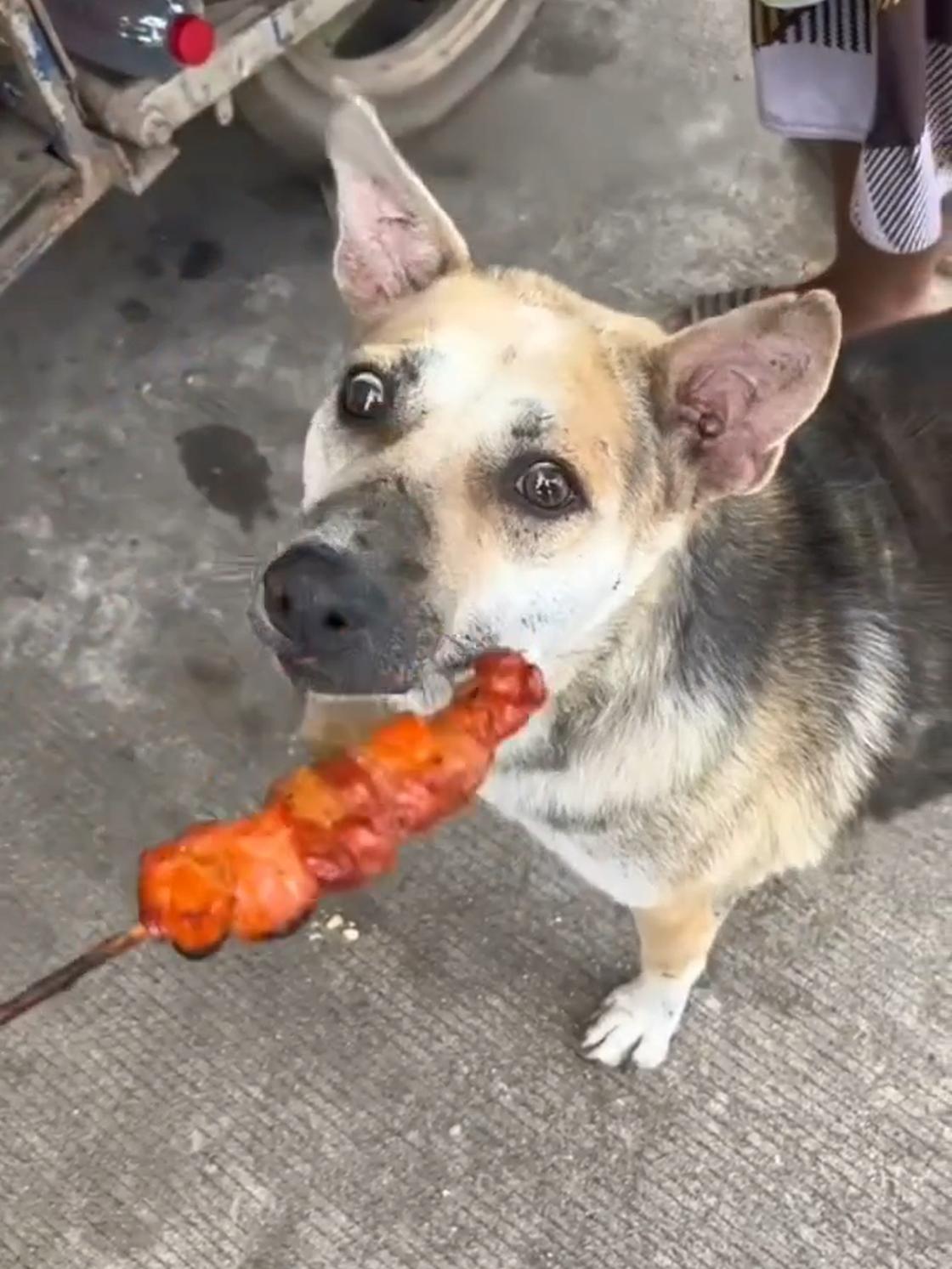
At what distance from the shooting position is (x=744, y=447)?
4.40 feet

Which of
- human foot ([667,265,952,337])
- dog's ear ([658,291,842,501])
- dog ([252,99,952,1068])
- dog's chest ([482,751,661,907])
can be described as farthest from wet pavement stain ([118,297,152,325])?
dog's ear ([658,291,842,501])

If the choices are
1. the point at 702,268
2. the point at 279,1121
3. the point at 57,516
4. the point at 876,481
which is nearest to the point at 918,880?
the point at 876,481

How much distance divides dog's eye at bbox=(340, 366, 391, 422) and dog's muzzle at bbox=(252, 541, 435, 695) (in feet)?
0.70

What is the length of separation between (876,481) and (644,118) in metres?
1.49

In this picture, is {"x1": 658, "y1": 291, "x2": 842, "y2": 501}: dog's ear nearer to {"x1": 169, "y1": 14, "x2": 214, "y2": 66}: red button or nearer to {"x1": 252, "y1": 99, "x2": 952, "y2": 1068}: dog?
{"x1": 252, "y1": 99, "x2": 952, "y2": 1068}: dog

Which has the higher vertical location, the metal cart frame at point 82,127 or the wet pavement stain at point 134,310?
the metal cart frame at point 82,127

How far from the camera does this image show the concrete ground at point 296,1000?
1.85 metres

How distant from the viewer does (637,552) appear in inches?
54.9

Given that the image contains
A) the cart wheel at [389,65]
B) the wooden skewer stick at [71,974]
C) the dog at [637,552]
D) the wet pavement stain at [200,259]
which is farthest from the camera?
the wet pavement stain at [200,259]

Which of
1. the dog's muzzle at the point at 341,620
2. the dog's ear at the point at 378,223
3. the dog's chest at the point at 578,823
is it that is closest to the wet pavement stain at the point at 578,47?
the dog's ear at the point at 378,223

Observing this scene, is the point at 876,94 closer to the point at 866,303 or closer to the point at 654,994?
the point at 866,303

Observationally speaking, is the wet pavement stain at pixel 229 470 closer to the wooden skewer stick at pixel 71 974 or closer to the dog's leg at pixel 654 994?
the dog's leg at pixel 654 994

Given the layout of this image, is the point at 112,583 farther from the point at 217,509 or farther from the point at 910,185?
the point at 910,185

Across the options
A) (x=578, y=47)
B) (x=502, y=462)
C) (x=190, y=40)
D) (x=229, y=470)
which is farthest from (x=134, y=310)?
(x=502, y=462)
